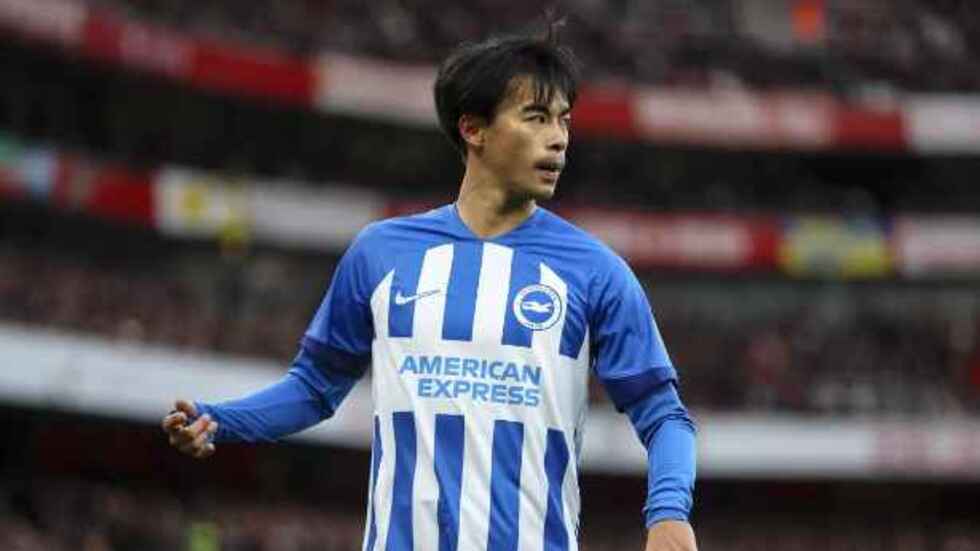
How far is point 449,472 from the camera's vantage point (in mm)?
5125

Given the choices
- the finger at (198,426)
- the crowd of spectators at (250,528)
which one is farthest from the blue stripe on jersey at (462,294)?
the crowd of spectators at (250,528)

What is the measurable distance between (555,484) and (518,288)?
18.6 inches

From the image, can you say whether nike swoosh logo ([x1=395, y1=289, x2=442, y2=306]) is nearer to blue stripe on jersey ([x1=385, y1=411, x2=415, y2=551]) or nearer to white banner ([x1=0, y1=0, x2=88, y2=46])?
blue stripe on jersey ([x1=385, y1=411, x2=415, y2=551])

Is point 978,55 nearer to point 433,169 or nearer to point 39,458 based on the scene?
point 433,169

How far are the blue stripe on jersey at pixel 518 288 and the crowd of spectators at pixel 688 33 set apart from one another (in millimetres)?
27634

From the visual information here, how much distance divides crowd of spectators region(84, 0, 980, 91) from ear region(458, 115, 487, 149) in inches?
1083

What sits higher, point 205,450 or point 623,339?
point 623,339

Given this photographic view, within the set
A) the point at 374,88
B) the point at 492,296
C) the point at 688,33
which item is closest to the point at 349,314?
the point at 492,296

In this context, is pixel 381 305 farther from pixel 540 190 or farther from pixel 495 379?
pixel 540 190

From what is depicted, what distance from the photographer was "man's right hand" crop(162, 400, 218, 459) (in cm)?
515

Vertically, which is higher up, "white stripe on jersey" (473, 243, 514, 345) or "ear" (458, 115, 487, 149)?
Answer: "ear" (458, 115, 487, 149)

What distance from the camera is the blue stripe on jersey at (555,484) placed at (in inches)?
203

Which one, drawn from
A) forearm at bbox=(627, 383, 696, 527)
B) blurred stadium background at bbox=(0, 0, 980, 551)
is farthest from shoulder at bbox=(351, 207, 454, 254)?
blurred stadium background at bbox=(0, 0, 980, 551)

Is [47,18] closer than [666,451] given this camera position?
No
